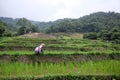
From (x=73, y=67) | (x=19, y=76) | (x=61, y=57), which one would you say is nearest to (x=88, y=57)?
(x=61, y=57)

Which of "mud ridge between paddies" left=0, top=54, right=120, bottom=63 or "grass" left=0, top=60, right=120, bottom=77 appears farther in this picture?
"mud ridge between paddies" left=0, top=54, right=120, bottom=63

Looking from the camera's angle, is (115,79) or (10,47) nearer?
(115,79)

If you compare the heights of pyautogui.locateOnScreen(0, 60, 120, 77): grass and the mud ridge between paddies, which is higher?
pyautogui.locateOnScreen(0, 60, 120, 77): grass

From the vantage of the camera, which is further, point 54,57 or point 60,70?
point 54,57

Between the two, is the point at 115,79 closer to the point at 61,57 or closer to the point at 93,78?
the point at 93,78

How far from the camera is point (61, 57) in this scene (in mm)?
15727

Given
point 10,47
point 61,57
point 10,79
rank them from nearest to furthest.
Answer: point 10,79 → point 61,57 → point 10,47

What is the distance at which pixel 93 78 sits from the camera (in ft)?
28.0

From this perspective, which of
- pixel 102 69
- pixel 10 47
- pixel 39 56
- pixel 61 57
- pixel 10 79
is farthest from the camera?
pixel 10 47

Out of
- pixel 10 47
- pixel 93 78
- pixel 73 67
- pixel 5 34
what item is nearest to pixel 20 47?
pixel 10 47

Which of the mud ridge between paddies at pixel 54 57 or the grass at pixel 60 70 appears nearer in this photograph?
the grass at pixel 60 70

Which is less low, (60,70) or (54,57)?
(60,70)

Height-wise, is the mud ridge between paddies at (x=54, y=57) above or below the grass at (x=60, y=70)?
below

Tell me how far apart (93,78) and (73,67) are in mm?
1859
